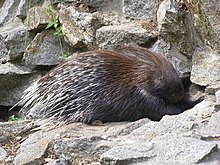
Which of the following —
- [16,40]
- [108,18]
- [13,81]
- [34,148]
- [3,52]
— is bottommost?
[13,81]

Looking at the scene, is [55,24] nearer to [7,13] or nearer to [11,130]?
[7,13]

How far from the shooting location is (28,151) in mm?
3207

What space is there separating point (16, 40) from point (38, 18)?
13.3 inches

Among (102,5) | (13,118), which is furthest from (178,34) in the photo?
(13,118)

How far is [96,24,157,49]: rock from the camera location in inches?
162

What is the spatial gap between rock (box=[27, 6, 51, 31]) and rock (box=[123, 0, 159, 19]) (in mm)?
890

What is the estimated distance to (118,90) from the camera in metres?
3.54

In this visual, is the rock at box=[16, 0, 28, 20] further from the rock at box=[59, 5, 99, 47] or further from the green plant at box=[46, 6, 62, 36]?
the rock at box=[59, 5, 99, 47]

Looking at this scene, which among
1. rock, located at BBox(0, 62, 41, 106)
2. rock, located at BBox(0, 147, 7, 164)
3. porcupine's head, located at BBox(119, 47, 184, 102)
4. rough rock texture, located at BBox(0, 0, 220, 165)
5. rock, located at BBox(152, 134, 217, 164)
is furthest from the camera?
rock, located at BBox(0, 62, 41, 106)

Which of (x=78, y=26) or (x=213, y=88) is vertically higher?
(x=78, y=26)

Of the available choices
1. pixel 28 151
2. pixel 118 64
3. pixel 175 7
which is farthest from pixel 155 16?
pixel 28 151

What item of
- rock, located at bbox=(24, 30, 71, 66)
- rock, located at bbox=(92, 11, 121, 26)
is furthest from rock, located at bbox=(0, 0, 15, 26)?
rock, located at bbox=(92, 11, 121, 26)

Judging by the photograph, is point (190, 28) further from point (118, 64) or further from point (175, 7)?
point (118, 64)

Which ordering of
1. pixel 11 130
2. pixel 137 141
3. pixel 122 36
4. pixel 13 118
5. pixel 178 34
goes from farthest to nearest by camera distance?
1. pixel 13 118
2. pixel 122 36
3. pixel 178 34
4. pixel 11 130
5. pixel 137 141
